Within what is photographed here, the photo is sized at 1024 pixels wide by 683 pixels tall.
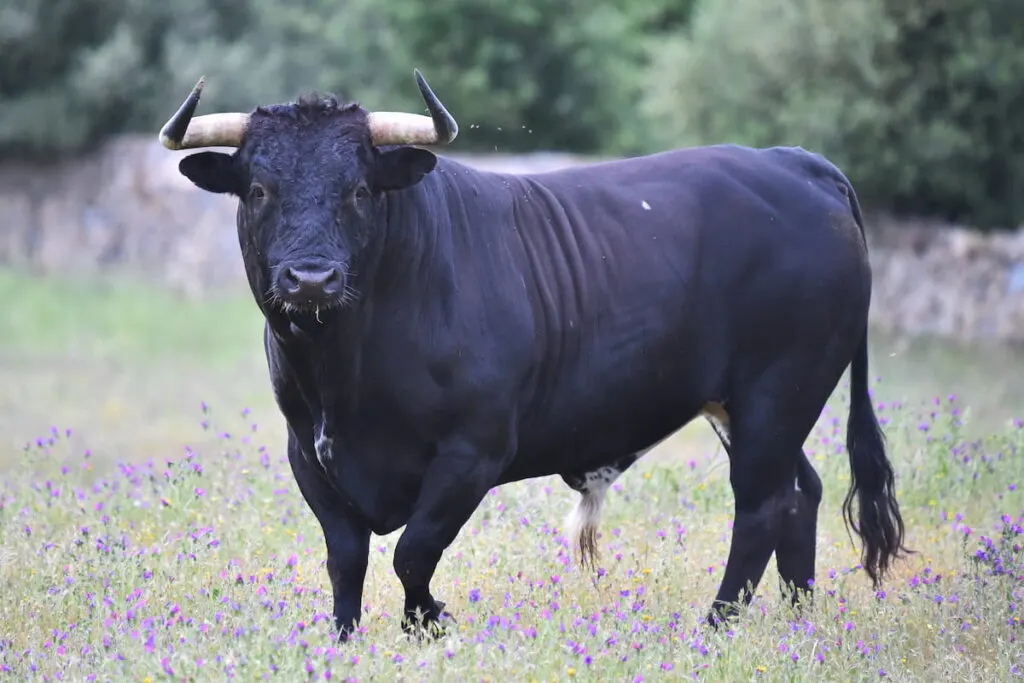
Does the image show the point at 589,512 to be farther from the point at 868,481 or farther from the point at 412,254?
the point at 412,254

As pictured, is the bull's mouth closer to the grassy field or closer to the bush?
the grassy field

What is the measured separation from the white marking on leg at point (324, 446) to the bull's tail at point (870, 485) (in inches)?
96.9

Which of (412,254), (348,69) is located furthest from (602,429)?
(348,69)

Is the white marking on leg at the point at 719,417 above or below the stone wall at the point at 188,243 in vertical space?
above

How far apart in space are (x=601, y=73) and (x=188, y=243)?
6881mm

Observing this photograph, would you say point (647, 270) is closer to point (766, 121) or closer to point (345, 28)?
point (766, 121)

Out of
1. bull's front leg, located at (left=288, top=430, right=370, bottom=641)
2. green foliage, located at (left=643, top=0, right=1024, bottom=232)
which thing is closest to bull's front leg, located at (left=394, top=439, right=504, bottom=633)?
bull's front leg, located at (left=288, top=430, right=370, bottom=641)

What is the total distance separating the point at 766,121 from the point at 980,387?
6.00 m

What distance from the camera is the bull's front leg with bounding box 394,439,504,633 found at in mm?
5410

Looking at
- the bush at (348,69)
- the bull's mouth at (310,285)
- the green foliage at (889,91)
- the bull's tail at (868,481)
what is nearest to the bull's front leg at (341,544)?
the bull's mouth at (310,285)

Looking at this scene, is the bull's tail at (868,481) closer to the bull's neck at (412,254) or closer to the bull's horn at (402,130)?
the bull's neck at (412,254)

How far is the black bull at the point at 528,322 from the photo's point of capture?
529cm

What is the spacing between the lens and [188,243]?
20656mm

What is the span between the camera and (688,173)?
6.30 meters
